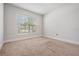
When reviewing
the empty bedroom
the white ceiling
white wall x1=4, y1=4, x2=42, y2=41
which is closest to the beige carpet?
the empty bedroom

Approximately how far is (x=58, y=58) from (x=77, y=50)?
41 cm

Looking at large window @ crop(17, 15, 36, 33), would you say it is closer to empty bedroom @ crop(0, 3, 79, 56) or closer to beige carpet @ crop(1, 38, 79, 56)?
empty bedroom @ crop(0, 3, 79, 56)

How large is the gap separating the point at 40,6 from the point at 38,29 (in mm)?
475

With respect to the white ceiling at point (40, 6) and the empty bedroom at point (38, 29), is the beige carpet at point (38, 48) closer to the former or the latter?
the empty bedroom at point (38, 29)

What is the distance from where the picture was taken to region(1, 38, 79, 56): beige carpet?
6.34ft

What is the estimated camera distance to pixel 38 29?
207 cm

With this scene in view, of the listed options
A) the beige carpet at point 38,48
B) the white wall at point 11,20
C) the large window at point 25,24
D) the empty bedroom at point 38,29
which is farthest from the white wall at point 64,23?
the white wall at point 11,20

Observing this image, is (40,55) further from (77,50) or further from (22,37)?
(77,50)

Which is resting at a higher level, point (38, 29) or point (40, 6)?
point (40, 6)

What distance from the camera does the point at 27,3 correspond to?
1965 millimetres

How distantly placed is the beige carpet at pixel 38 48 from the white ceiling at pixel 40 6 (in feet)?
1.96

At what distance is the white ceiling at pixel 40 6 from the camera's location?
1959 millimetres

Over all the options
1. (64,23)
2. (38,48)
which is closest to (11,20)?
(38,48)

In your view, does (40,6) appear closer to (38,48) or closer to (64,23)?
(64,23)
